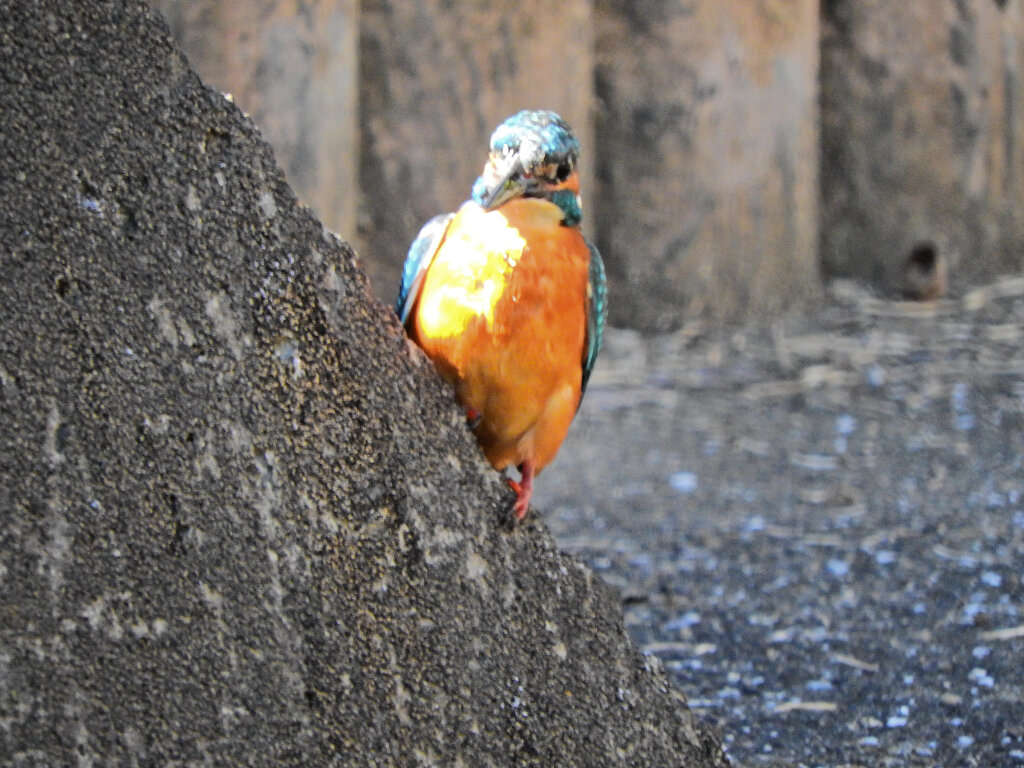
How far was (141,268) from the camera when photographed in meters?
1.69

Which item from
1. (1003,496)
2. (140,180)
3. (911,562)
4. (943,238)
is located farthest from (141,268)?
(943,238)

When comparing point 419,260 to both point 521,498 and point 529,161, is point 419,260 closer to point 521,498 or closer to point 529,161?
point 529,161

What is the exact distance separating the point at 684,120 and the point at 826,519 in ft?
7.27

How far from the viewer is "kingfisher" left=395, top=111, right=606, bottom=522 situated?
2020 mm

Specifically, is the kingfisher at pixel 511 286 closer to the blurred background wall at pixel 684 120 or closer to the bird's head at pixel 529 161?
the bird's head at pixel 529 161

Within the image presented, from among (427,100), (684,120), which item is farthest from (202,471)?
(684,120)

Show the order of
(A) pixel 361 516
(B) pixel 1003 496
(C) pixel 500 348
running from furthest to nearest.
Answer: (B) pixel 1003 496, (C) pixel 500 348, (A) pixel 361 516

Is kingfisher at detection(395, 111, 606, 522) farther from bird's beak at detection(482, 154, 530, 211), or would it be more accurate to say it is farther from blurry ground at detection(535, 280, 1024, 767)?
blurry ground at detection(535, 280, 1024, 767)

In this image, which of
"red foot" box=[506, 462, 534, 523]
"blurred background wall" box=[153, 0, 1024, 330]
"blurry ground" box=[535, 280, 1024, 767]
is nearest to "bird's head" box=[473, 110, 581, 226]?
"red foot" box=[506, 462, 534, 523]

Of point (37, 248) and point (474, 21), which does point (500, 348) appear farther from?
point (474, 21)

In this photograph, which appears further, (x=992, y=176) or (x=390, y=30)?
(x=992, y=176)

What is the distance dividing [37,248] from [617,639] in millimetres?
1023

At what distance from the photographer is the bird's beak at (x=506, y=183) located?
6.59ft

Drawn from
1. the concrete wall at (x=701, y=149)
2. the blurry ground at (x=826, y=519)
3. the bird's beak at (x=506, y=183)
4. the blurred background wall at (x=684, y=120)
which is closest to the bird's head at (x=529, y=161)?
the bird's beak at (x=506, y=183)
